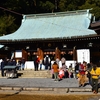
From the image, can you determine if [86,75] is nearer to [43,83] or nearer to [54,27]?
[43,83]

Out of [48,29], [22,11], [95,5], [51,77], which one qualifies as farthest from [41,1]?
[51,77]

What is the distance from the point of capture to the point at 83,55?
2567 centimetres

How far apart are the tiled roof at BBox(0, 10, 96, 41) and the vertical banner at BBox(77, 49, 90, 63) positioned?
172 cm

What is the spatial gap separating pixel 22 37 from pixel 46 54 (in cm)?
304

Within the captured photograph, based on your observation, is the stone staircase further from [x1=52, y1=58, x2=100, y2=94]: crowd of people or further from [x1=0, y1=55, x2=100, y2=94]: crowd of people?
[x1=52, y1=58, x2=100, y2=94]: crowd of people

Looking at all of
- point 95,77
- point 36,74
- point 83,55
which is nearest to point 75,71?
point 36,74

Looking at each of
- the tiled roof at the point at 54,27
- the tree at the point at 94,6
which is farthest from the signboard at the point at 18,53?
the tree at the point at 94,6

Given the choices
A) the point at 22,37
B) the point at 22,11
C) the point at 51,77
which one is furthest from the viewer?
the point at 22,11

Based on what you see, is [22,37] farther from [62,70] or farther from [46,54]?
[62,70]

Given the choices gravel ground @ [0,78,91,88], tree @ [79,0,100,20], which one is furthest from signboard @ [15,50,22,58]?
tree @ [79,0,100,20]

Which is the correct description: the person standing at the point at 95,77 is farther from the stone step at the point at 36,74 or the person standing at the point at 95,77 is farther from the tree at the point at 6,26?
the tree at the point at 6,26

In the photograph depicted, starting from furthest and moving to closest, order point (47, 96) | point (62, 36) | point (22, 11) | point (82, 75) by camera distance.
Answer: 1. point (22, 11)
2. point (62, 36)
3. point (82, 75)
4. point (47, 96)

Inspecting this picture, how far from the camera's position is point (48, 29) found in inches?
1144

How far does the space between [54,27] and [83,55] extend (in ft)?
18.0
